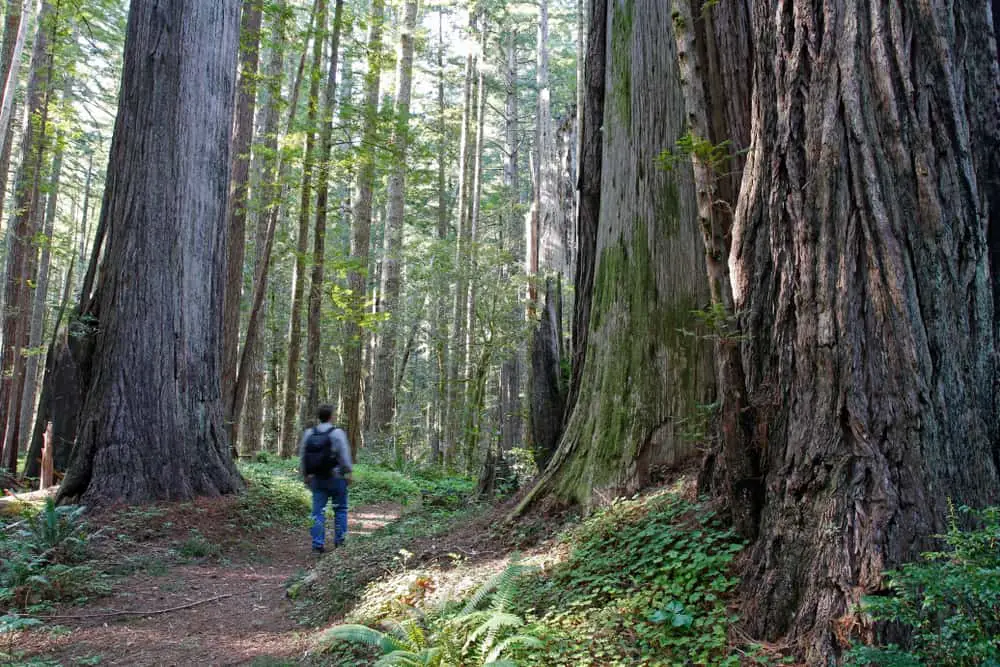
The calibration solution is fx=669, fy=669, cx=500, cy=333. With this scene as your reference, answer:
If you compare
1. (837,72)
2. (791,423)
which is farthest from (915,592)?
(837,72)

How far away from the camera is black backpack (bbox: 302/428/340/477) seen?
8.02 meters

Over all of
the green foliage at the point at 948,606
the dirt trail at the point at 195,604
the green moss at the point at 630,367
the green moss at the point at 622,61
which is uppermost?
the green moss at the point at 622,61

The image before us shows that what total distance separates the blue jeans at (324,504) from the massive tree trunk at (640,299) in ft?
10.9

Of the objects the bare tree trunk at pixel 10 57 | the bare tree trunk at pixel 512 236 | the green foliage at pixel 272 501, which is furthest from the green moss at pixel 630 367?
the bare tree trunk at pixel 10 57

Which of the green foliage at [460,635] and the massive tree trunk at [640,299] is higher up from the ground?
the massive tree trunk at [640,299]

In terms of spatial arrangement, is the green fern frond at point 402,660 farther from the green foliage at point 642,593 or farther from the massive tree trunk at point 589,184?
the massive tree trunk at point 589,184

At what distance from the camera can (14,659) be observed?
4.49m

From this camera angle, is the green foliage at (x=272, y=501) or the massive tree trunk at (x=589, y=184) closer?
the massive tree trunk at (x=589, y=184)

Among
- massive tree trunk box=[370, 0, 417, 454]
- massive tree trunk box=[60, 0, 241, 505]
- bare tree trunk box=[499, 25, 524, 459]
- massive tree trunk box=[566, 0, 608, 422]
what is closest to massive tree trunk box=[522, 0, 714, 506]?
massive tree trunk box=[566, 0, 608, 422]

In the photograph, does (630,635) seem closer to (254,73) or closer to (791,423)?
(791,423)

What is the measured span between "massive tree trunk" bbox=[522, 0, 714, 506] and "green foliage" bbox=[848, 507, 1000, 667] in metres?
2.30

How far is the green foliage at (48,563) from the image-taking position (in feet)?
18.7

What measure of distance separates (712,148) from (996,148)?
148 centimetres

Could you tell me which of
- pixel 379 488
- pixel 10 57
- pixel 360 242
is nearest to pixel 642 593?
pixel 379 488
